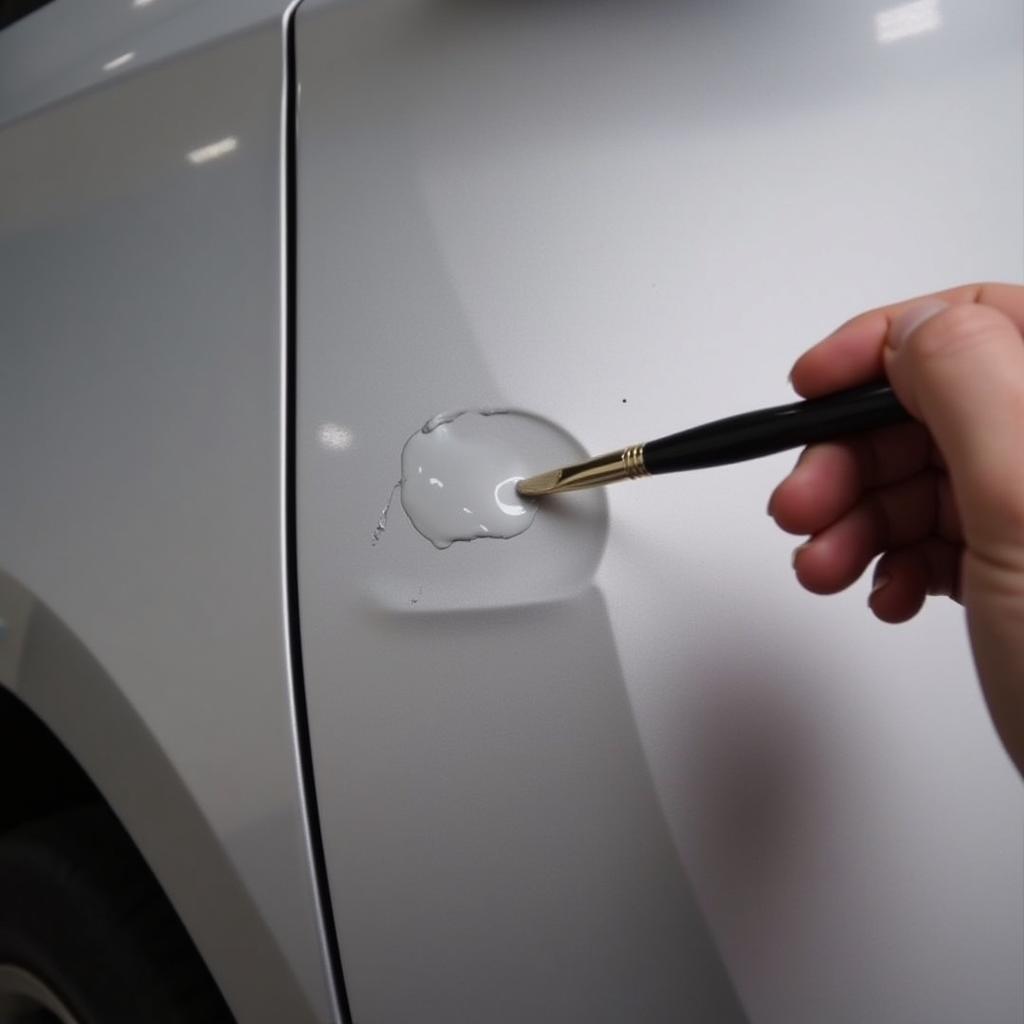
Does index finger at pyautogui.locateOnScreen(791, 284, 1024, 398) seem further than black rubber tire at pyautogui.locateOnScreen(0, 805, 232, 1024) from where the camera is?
No

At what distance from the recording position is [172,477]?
1.73 ft

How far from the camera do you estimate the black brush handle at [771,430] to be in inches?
17.1

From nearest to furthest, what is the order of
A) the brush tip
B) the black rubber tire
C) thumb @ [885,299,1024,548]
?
thumb @ [885,299,1024,548] → the brush tip → the black rubber tire

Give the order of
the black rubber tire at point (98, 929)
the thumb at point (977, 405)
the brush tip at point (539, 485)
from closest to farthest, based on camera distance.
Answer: the thumb at point (977, 405) < the brush tip at point (539, 485) < the black rubber tire at point (98, 929)

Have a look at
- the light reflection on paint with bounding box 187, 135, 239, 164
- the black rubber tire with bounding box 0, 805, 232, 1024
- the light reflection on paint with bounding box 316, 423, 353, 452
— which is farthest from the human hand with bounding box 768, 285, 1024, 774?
the black rubber tire with bounding box 0, 805, 232, 1024

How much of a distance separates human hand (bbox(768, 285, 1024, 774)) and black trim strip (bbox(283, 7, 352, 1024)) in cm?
26

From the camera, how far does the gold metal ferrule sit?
0.44 m

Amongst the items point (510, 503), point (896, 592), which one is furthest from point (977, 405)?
point (510, 503)

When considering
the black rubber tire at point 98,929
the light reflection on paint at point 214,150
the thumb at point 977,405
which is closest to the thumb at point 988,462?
the thumb at point 977,405

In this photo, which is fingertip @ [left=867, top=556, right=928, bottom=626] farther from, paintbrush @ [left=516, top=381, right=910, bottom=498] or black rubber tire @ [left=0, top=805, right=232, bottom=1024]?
black rubber tire @ [left=0, top=805, right=232, bottom=1024]

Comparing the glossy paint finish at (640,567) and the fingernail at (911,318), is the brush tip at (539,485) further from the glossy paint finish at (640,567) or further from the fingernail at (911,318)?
the fingernail at (911,318)

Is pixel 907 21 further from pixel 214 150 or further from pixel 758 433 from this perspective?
pixel 214 150

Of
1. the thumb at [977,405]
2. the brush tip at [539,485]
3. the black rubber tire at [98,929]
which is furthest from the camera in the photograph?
the black rubber tire at [98,929]

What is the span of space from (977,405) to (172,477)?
0.42 metres
